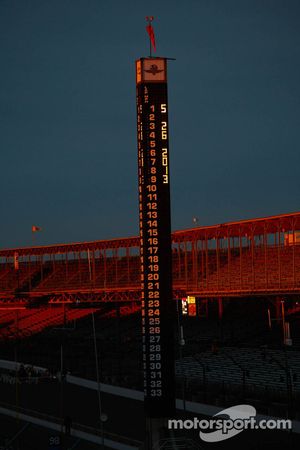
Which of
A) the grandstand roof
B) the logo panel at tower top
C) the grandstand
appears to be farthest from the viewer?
the grandstand roof

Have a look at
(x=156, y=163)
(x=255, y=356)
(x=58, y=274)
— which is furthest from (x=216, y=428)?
(x=58, y=274)

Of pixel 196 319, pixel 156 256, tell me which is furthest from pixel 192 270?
pixel 156 256

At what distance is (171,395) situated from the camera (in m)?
30.1

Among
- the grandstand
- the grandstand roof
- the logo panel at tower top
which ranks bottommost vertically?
the grandstand

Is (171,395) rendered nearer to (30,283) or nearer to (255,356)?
(255,356)

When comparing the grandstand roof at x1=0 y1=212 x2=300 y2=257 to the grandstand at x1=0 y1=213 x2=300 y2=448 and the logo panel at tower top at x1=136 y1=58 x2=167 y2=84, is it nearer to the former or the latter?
the grandstand at x1=0 y1=213 x2=300 y2=448

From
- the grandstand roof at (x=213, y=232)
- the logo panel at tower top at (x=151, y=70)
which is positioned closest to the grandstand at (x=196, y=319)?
the grandstand roof at (x=213, y=232)

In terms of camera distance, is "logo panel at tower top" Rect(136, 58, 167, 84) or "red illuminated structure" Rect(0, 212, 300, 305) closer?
"logo panel at tower top" Rect(136, 58, 167, 84)

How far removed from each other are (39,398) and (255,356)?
15264mm

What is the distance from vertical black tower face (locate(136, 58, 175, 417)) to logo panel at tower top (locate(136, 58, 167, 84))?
0.36m

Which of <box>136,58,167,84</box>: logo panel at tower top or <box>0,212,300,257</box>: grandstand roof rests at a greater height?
<box>136,58,167,84</box>: logo panel at tower top

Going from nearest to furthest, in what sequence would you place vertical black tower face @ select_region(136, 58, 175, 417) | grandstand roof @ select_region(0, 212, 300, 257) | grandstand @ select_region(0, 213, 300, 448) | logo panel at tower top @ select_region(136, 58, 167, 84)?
1. vertical black tower face @ select_region(136, 58, 175, 417)
2. logo panel at tower top @ select_region(136, 58, 167, 84)
3. grandstand @ select_region(0, 213, 300, 448)
4. grandstand roof @ select_region(0, 212, 300, 257)

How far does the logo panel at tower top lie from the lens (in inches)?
1208

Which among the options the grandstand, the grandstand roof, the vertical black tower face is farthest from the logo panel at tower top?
the grandstand roof
